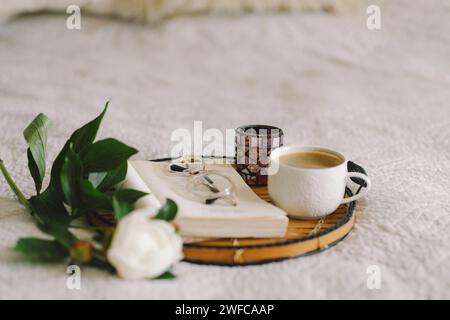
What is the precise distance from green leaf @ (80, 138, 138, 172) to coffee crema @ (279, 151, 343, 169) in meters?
0.16

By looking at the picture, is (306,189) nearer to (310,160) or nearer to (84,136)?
(310,160)

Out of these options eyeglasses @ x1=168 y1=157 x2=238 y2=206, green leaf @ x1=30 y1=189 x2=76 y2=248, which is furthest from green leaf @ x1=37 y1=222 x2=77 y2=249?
eyeglasses @ x1=168 y1=157 x2=238 y2=206

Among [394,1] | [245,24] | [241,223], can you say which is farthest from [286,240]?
[394,1]

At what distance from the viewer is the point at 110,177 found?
636 mm

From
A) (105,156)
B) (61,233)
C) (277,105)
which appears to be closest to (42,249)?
(61,233)

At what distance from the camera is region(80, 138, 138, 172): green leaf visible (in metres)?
0.62

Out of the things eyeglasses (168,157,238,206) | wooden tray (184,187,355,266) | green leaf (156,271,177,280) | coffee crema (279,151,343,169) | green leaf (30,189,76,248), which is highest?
coffee crema (279,151,343,169)

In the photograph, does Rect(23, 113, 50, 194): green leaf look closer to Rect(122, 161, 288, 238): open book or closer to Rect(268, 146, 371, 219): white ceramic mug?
Rect(122, 161, 288, 238): open book

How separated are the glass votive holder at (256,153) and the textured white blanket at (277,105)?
114 millimetres

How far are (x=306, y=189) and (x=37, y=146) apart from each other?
0.28 metres
